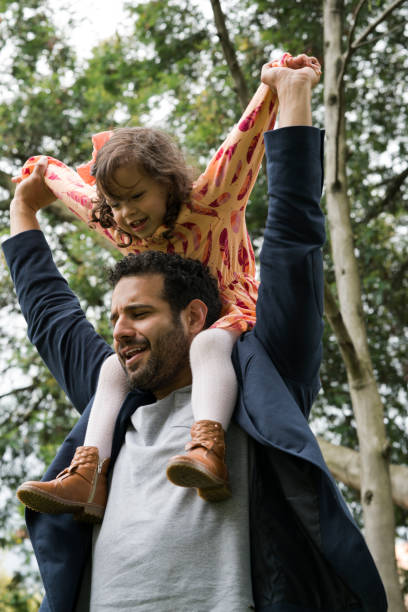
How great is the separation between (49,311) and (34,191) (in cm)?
50

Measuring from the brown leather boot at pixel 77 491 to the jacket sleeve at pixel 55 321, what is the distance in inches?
15.4

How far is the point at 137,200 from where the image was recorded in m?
2.41

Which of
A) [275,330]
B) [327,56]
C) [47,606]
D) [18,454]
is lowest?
[47,606]

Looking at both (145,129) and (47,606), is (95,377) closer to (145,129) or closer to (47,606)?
(47,606)

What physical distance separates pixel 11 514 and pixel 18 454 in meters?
0.67

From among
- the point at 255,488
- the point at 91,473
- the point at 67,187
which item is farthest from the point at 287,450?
the point at 67,187

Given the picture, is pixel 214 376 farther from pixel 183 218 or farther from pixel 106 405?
pixel 183 218

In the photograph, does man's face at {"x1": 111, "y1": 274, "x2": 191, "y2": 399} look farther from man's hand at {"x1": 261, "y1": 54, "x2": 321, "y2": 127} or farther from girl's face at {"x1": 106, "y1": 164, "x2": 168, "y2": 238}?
man's hand at {"x1": 261, "y1": 54, "x2": 321, "y2": 127}

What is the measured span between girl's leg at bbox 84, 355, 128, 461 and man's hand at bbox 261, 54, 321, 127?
0.86 metres

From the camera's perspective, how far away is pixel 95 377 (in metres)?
2.44

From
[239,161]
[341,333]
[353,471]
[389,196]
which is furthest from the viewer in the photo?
[389,196]

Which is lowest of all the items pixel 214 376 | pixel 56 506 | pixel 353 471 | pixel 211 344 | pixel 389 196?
pixel 56 506

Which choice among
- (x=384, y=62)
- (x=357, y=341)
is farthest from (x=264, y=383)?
(x=384, y=62)

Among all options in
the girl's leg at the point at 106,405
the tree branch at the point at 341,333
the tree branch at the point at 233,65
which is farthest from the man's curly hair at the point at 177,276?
the tree branch at the point at 233,65
